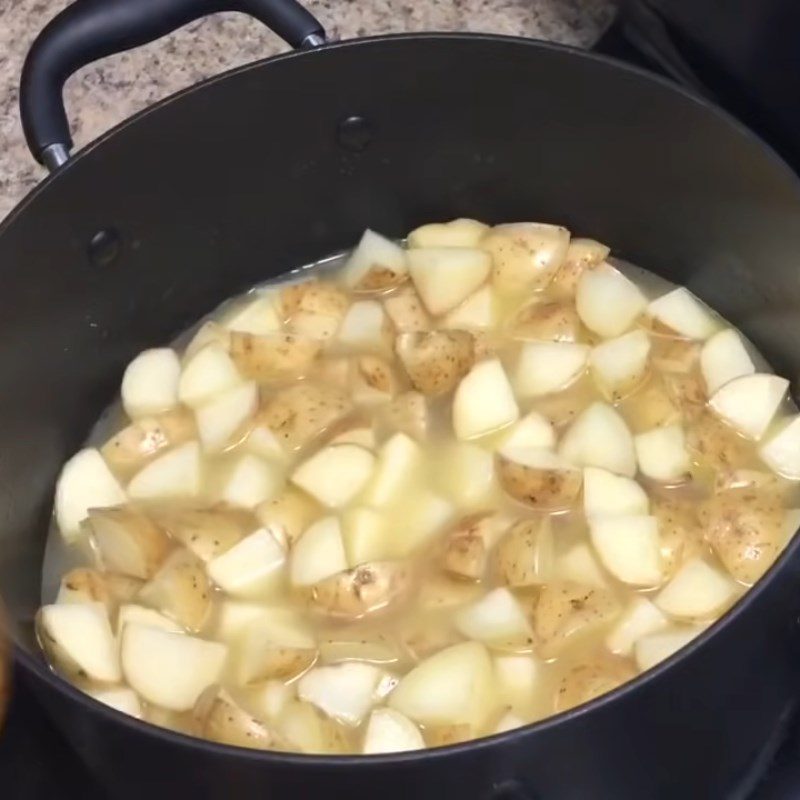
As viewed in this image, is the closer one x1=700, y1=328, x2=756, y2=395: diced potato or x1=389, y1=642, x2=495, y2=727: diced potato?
x1=389, y1=642, x2=495, y2=727: diced potato

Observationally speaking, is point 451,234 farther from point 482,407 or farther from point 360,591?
point 360,591

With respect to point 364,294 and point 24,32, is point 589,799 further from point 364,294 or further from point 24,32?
point 24,32

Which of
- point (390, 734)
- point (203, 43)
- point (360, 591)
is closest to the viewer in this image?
point (390, 734)

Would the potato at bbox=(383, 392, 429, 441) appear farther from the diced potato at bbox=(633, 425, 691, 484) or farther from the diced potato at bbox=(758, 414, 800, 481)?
the diced potato at bbox=(758, 414, 800, 481)

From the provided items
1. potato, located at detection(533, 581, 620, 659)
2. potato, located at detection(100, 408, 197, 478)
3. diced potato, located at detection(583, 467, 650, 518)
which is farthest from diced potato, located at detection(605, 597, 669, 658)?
potato, located at detection(100, 408, 197, 478)

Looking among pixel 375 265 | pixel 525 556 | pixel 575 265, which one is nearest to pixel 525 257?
pixel 575 265

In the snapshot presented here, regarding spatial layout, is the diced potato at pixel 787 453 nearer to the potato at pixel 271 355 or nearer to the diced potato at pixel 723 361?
the diced potato at pixel 723 361

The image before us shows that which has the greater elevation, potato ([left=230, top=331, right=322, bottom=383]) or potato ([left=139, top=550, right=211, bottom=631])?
potato ([left=230, top=331, right=322, bottom=383])
